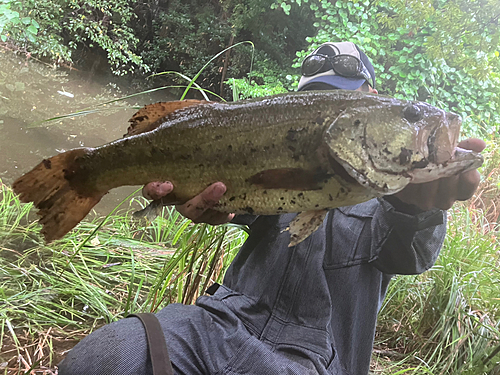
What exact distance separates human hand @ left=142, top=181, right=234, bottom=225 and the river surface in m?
3.47

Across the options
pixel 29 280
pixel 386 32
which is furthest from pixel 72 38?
pixel 29 280

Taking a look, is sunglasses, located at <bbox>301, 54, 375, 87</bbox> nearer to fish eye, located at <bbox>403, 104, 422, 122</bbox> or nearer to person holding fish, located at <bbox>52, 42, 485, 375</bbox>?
person holding fish, located at <bbox>52, 42, 485, 375</bbox>

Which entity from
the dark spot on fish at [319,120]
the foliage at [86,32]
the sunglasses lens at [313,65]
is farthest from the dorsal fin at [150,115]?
the foliage at [86,32]

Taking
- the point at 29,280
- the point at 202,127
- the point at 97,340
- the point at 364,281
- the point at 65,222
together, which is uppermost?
the point at 202,127

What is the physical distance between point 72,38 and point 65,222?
11.3 meters

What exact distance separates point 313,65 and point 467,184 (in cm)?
155

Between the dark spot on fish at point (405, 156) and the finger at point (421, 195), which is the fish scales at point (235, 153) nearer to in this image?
the dark spot on fish at point (405, 156)

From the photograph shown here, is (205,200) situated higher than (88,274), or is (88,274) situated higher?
(205,200)

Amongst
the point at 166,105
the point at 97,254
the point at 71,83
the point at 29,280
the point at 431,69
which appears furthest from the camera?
the point at 71,83

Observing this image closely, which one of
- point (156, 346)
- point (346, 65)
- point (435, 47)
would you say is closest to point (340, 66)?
point (346, 65)

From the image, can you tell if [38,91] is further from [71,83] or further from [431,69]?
[431,69]

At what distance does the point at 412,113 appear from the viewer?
1180mm

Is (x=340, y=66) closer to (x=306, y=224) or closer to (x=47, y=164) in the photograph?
(x=306, y=224)

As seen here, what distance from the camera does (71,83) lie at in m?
10.2
